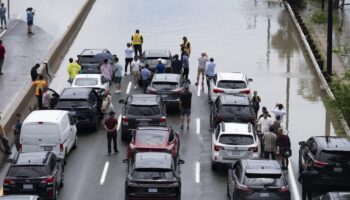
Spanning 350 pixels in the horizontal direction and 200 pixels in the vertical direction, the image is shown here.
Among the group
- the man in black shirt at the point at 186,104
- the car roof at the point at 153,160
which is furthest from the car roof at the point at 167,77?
the car roof at the point at 153,160

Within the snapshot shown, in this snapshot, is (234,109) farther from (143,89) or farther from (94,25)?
(94,25)

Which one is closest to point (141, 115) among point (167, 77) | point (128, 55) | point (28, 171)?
point (167, 77)

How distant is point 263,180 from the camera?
24.9 meters

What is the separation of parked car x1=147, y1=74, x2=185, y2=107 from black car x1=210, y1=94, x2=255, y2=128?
2825mm

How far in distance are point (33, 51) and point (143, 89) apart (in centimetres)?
1066

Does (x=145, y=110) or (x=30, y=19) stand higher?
(x=30, y=19)

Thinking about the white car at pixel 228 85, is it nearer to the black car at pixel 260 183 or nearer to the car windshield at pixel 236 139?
the car windshield at pixel 236 139

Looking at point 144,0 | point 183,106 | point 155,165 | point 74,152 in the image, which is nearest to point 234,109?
point 183,106

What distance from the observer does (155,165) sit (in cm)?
2536

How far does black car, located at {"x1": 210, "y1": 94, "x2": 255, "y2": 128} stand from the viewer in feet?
107

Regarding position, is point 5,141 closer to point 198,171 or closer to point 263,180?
point 198,171

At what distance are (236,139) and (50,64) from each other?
17196 mm

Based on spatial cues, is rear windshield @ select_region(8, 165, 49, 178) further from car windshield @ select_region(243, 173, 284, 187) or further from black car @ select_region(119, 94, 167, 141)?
black car @ select_region(119, 94, 167, 141)

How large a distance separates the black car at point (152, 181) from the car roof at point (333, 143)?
468 centimetres
